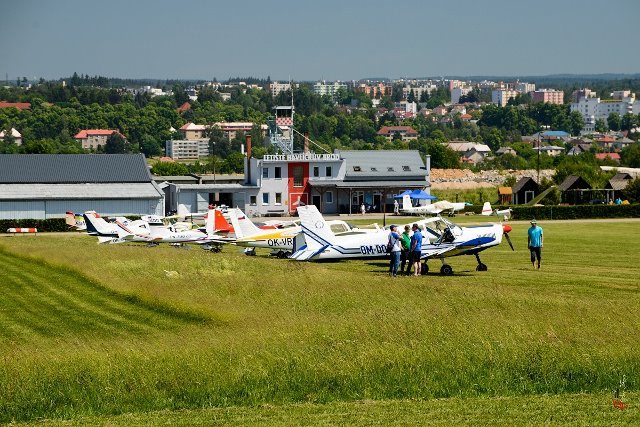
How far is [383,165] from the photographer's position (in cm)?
7575

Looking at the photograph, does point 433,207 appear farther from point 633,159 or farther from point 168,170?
point 633,159

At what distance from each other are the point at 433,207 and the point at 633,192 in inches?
604

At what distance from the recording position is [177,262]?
29.8 m

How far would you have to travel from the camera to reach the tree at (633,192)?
6919 cm

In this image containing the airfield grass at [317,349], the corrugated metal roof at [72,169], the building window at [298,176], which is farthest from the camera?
the building window at [298,176]

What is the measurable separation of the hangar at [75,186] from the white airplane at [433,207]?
47.2ft

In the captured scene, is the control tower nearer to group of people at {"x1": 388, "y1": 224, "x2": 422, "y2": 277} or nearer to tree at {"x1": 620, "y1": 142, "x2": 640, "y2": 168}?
group of people at {"x1": 388, "y1": 224, "x2": 422, "y2": 277}

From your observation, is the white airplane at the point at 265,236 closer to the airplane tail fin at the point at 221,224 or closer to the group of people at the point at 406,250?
the airplane tail fin at the point at 221,224

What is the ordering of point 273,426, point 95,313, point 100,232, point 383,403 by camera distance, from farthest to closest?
point 100,232
point 95,313
point 383,403
point 273,426

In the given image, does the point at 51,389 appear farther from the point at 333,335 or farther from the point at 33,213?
the point at 33,213

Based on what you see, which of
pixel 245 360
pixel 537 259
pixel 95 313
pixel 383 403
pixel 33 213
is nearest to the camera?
pixel 383 403

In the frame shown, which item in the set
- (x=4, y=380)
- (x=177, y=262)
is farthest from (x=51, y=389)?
(x=177, y=262)

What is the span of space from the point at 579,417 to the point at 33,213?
53.9 meters

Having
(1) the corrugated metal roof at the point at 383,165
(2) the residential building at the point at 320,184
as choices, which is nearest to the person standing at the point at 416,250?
(2) the residential building at the point at 320,184
